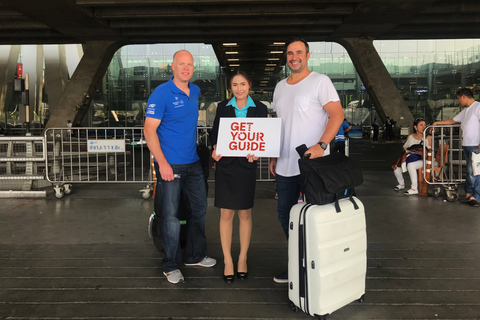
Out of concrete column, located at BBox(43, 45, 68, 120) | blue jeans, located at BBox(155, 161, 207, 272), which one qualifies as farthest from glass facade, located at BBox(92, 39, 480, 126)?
blue jeans, located at BBox(155, 161, 207, 272)

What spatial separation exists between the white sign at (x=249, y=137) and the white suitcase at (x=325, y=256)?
0.65 metres

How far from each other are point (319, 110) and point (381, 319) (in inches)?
68.5

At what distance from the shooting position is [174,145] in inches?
147

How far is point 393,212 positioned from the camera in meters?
6.54

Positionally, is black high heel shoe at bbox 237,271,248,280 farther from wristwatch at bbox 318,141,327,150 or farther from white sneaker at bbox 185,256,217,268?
wristwatch at bbox 318,141,327,150

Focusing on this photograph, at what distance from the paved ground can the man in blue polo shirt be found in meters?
0.44

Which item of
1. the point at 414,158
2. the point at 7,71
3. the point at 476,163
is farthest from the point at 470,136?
the point at 7,71

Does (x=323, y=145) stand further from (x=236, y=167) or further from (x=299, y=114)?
(x=236, y=167)

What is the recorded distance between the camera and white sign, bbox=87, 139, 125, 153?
27.1ft

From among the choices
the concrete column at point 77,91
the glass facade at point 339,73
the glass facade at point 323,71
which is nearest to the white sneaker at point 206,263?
the concrete column at point 77,91

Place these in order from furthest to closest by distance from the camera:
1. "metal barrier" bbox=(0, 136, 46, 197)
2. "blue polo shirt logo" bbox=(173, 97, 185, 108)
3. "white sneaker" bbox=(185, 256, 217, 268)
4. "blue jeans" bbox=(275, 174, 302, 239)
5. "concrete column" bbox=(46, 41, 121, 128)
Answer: "concrete column" bbox=(46, 41, 121, 128) → "metal barrier" bbox=(0, 136, 46, 197) → "white sneaker" bbox=(185, 256, 217, 268) → "blue polo shirt logo" bbox=(173, 97, 185, 108) → "blue jeans" bbox=(275, 174, 302, 239)

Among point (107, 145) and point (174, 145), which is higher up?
point (174, 145)

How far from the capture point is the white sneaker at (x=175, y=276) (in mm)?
3688

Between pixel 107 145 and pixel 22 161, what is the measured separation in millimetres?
1932
